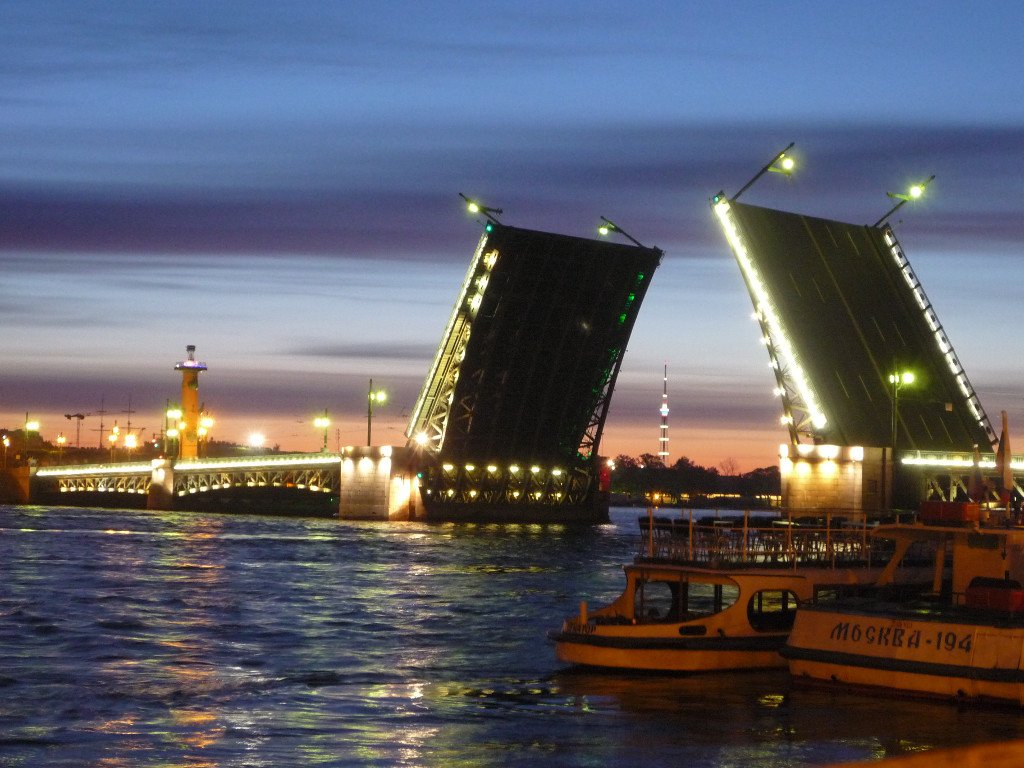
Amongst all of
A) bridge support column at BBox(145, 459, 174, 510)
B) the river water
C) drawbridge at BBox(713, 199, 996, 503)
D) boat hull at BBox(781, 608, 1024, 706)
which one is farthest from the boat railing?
bridge support column at BBox(145, 459, 174, 510)

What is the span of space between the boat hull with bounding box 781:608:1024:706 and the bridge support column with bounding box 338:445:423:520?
62.9m

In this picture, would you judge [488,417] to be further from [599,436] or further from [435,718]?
[435,718]

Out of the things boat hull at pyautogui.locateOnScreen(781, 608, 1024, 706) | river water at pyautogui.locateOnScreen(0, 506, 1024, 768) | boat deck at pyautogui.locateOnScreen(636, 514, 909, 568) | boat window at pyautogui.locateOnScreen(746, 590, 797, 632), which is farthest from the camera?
boat deck at pyautogui.locateOnScreen(636, 514, 909, 568)

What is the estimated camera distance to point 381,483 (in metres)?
86.8

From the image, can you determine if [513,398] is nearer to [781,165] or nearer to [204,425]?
[781,165]

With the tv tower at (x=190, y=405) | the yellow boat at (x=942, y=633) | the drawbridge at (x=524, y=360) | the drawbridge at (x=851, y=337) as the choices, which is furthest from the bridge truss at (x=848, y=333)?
the tv tower at (x=190, y=405)

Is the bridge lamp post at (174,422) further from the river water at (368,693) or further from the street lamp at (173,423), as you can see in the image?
the river water at (368,693)

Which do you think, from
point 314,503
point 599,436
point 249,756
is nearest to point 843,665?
point 249,756

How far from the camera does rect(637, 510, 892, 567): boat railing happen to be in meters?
24.7

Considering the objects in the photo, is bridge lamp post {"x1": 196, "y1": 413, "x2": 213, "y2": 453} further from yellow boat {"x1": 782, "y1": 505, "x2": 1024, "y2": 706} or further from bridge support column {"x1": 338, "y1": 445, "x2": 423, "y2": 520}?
yellow boat {"x1": 782, "y1": 505, "x2": 1024, "y2": 706}

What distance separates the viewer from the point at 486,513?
287 ft

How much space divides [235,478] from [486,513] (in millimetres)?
24919

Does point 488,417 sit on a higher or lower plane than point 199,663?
higher

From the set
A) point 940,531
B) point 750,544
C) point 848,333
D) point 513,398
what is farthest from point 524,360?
point 940,531
